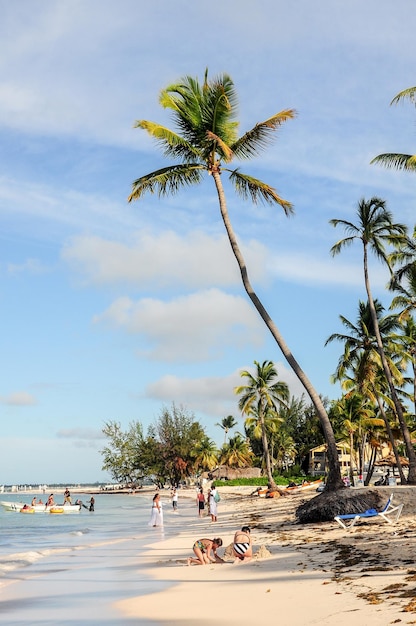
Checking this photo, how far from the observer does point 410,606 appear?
7883 millimetres

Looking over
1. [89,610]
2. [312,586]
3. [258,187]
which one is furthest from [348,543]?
[258,187]

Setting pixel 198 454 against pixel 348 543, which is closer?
pixel 348 543

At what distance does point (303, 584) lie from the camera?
10508 mm

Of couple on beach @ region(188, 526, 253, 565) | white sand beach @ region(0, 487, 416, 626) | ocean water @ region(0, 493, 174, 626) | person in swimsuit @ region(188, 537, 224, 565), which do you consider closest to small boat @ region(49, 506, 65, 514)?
ocean water @ region(0, 493, 174, 626)

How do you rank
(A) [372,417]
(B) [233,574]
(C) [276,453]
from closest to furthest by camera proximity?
(B) [233,574] < (A) [372,417] < (C) [276,453]

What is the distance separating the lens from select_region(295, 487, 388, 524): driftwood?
62.8ft

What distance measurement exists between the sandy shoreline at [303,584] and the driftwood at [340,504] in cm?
159

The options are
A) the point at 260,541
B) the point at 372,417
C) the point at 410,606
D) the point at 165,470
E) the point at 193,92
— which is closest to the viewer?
the point at 410,606

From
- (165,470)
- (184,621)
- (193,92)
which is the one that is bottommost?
(184,621)

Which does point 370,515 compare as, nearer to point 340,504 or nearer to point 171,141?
point 340,504

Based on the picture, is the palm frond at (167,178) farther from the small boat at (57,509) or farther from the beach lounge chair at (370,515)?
the small boat at (57,509)

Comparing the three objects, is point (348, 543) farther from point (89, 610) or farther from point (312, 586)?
point (89, 610)

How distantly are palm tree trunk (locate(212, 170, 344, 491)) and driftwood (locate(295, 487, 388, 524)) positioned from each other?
487 mm

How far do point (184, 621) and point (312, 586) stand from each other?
7.71 ft
